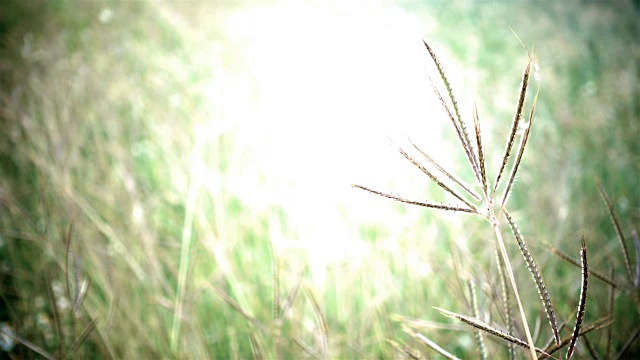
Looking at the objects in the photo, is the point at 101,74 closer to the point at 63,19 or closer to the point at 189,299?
the point at 63,19

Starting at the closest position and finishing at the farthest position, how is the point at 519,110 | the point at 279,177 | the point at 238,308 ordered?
the point at 519,110, the point at 238,308, the point at 279,177

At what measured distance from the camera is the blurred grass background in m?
1.11

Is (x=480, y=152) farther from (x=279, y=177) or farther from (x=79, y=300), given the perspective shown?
(x=279, y=177)

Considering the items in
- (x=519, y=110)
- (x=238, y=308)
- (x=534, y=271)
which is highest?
(x=519, y=110)

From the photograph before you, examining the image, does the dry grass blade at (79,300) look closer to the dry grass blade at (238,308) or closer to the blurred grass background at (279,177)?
the blurred grass background at (279,177)

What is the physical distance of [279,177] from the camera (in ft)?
6.53

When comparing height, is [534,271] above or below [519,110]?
below

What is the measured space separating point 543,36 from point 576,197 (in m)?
3.92

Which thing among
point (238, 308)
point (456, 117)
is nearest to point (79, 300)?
point (238, 308)

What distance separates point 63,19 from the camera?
538 cm

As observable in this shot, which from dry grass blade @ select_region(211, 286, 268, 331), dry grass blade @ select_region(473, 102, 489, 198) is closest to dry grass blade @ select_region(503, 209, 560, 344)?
dry grass blade @ select_region(473, 102, 489, 198)

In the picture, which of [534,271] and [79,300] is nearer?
[534,271]

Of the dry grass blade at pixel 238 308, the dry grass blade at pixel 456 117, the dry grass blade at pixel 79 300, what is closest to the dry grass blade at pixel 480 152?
the dry grass blade at pixel 456 117

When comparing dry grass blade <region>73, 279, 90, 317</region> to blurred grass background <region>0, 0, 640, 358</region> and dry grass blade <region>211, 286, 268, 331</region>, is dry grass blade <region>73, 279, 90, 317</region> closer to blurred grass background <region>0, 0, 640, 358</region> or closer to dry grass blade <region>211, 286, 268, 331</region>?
blurred grass background <region>0, 0, 640, 358</region>
